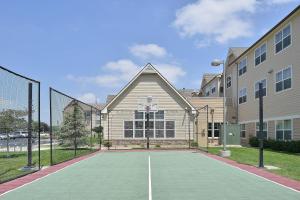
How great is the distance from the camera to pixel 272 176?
48.4 ft

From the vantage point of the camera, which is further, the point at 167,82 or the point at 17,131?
the point at 167,82

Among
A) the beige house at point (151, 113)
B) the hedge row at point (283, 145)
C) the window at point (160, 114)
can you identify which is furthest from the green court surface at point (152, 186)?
the window at point (160, 114)

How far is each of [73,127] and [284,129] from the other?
1450 centimetres

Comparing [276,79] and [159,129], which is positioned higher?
[276,79]

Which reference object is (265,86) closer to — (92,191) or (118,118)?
(118,118)

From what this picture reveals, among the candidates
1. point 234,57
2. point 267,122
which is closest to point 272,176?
point 267,122

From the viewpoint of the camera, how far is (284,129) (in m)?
30.7

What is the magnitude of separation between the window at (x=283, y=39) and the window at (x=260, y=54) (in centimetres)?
298

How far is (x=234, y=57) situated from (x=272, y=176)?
3199 cm

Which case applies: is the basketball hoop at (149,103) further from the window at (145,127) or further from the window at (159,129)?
the window at (159,129)

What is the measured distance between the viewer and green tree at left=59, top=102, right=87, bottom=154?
26.7 metres

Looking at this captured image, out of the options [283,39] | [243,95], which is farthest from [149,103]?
[283,39]

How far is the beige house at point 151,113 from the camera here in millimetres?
39062

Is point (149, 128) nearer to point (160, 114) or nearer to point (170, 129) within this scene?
point (160, 114)
